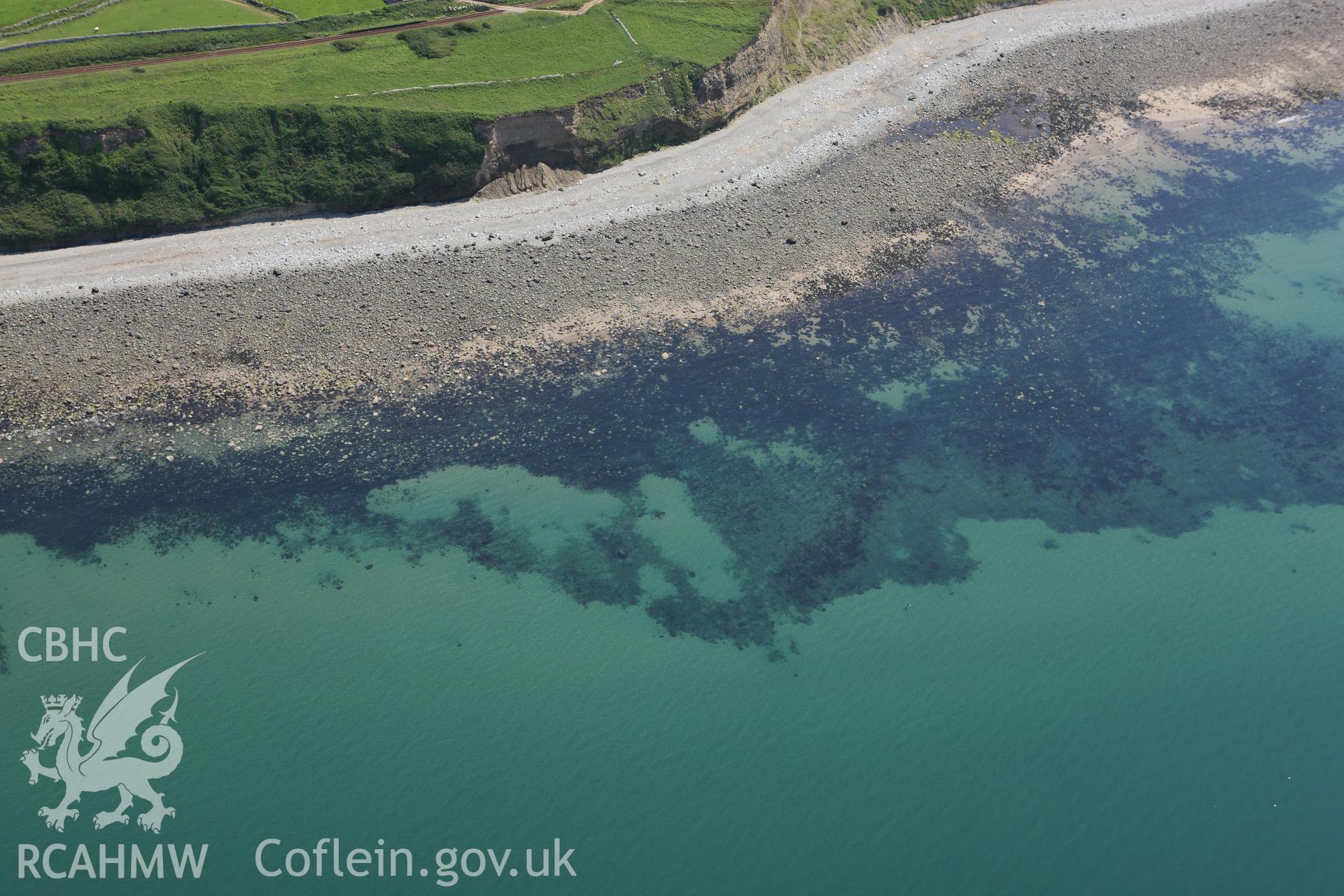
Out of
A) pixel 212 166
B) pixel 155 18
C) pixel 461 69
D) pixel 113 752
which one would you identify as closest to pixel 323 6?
pixel 155 18

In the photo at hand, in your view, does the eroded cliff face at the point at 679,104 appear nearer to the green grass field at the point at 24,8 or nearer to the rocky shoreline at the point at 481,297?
the rocky shoreline at the point at 481,297

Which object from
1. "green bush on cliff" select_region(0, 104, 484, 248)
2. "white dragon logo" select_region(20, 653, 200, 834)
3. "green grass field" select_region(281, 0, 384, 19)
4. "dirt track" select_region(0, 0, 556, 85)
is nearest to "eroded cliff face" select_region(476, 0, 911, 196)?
"green bush on cliff" select_region(0, 104, 484, 248)

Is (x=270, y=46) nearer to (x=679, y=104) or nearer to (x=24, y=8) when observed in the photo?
(x=24, y=8)

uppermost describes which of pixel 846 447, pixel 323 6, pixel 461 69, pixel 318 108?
pixel 323 6

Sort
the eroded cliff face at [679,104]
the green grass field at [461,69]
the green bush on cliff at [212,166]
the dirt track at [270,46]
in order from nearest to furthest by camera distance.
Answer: the green bush on cliff at [212,166], the green grass field at [461,69], the dirt track at [270,46], the eroded cliff face at [679,104]

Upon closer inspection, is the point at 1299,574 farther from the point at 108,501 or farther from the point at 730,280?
the point at 108,501

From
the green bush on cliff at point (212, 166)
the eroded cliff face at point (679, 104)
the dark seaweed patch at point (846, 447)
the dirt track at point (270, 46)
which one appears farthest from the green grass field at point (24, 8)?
the dark seaweed patch at point (846, 447)
